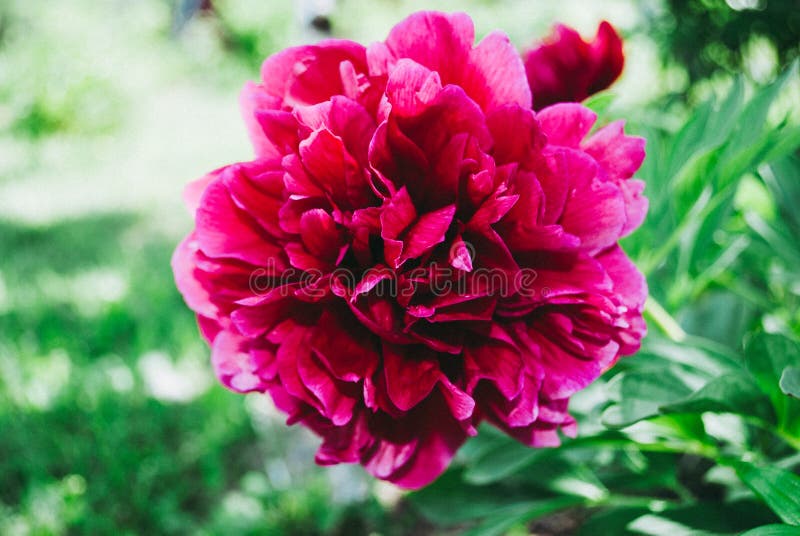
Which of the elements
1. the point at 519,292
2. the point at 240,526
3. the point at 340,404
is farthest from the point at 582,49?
the point at 240,526

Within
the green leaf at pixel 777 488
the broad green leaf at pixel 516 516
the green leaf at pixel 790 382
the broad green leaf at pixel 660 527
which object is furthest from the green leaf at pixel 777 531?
the broad green leaf at pixel 516 516

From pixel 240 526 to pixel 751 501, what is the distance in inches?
43.1

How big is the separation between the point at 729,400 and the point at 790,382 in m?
0.11

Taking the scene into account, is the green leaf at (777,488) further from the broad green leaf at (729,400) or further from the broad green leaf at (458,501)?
the broad green leaf at (458,501)

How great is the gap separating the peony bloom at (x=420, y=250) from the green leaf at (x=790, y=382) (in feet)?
0.51

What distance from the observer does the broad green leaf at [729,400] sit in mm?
748

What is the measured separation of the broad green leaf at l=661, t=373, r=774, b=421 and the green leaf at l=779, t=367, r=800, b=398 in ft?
0.26

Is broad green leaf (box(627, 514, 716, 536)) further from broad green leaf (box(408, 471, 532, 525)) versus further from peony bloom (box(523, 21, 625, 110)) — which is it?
peony bloom (box(523, 21, 625, 110))

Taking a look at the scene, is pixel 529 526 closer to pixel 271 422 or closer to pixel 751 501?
pixel 751 501

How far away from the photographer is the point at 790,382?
69 cm

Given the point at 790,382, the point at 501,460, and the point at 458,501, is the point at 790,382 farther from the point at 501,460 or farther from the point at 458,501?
the point at 458,501

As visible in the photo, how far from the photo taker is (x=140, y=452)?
5.87 feet

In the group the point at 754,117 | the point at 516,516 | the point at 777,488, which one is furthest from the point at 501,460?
the point at 754,117

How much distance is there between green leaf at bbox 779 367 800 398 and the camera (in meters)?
0.67
